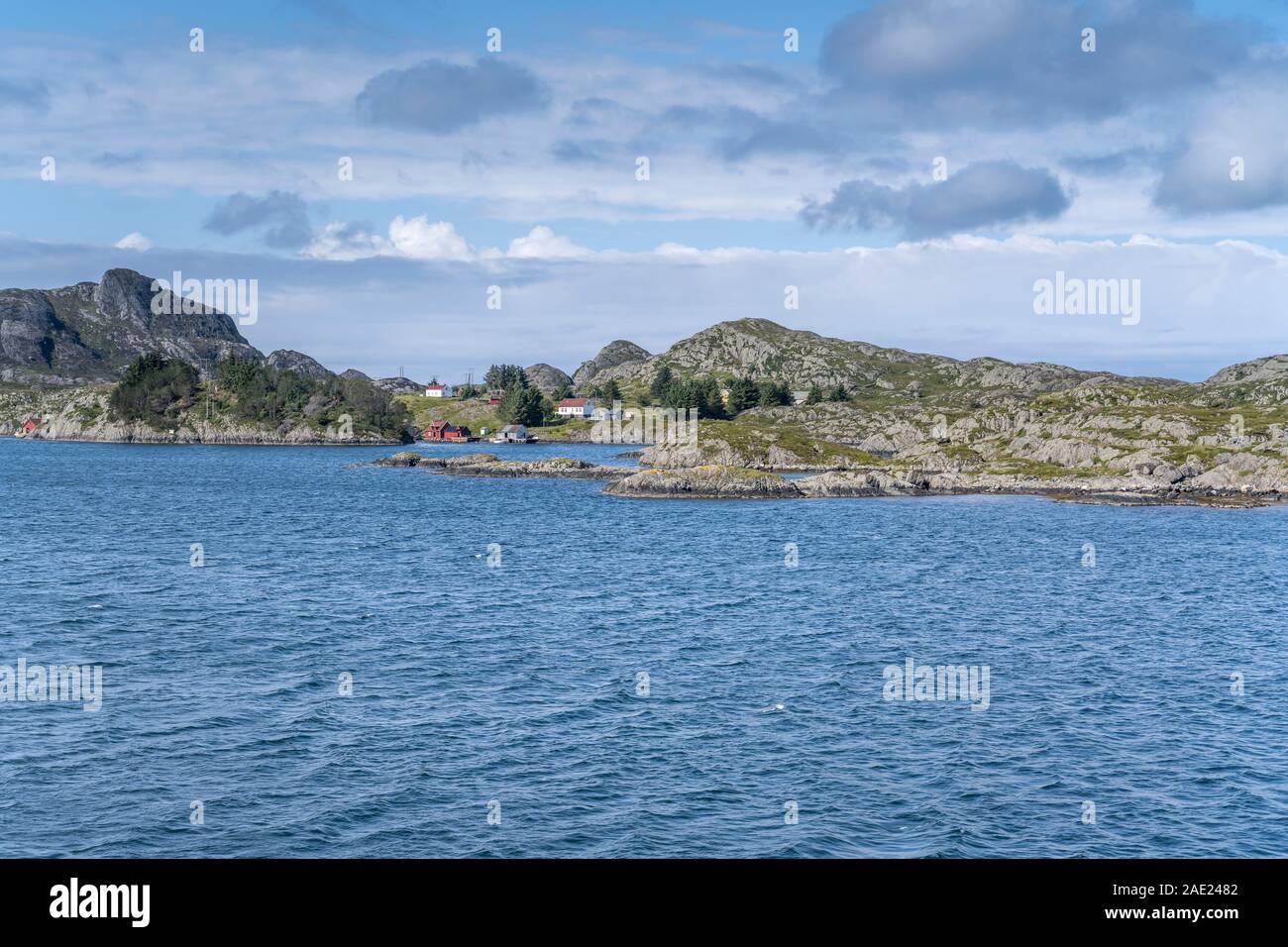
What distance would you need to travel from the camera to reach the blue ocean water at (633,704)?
3594 centimetres

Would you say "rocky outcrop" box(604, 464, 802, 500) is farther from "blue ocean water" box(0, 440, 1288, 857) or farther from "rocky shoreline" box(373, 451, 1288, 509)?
"blue ocean water" box(0, 440, 1288, 857)

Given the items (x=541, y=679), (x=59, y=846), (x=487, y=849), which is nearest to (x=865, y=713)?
(x=541, y=679)

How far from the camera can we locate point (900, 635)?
68.2 metres

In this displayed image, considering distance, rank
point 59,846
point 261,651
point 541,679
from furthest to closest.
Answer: point 261,651 → point 541,679 → point 59,846

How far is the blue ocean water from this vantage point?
3594cm

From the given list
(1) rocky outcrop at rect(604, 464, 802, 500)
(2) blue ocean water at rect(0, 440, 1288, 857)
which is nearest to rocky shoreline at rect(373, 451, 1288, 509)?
(1) rocky outcrop at rect(604, 464, 802, 500)

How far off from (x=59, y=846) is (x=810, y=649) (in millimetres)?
41951

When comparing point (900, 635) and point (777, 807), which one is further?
point (900, 635)

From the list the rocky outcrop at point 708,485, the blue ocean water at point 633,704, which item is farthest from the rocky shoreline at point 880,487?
the blue ocean water at point 633,704

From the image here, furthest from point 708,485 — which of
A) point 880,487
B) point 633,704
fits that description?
point 633,704

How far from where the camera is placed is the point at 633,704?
5069 cm

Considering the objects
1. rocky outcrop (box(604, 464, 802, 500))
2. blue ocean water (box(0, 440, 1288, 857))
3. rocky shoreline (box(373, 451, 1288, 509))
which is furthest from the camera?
rocky outcrop (box(604, 464, 802, 500))

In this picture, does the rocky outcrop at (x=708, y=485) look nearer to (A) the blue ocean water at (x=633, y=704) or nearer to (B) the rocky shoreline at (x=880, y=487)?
(B) the rocky shoreline at (x=880, y=487)

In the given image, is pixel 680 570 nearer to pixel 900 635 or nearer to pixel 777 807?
pixel 900 635
